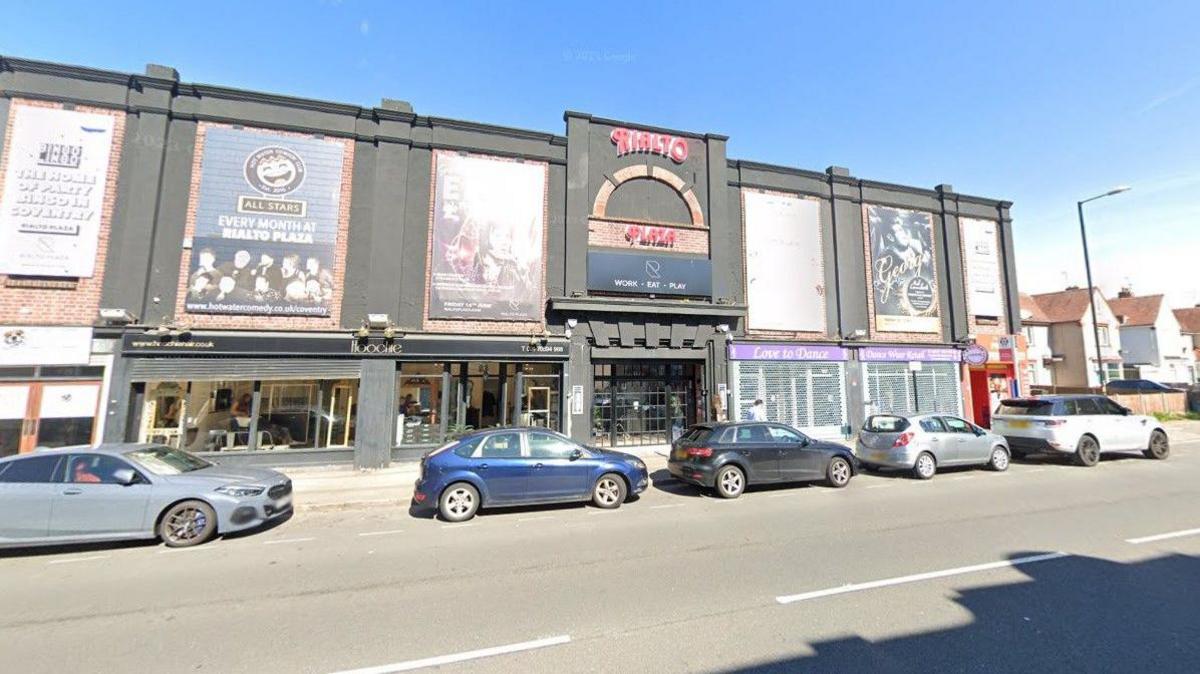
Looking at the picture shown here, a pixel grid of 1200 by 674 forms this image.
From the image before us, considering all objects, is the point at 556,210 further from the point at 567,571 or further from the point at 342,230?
the point at 567,571

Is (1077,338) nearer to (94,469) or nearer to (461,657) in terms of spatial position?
(461,657)

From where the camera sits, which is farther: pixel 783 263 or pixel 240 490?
pixel 783 263

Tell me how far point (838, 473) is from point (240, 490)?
11.0 metres

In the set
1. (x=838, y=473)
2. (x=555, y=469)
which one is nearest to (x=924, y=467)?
(x=838, y=473)

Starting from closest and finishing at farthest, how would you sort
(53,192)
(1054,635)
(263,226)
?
1. (1054,635)
2. (53,192)
3. (263,226)

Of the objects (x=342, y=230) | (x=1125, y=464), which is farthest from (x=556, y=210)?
(x=1125, y=464)

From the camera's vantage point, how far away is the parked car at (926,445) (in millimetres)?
11141

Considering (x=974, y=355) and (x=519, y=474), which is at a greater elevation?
(x=974, y=355)

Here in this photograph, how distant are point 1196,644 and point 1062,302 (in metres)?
41.2

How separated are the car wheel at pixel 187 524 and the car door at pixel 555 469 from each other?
4766 mm

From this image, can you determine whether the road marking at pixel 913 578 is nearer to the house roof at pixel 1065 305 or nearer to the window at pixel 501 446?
the window at pixel 501 446

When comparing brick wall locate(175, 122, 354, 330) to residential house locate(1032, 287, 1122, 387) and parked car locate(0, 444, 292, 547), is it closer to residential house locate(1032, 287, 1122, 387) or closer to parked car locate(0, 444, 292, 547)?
parked car locate(0, 444, 292, 547)

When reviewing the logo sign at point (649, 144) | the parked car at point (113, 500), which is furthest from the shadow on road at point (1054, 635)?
the logo sign at point (649, 144)

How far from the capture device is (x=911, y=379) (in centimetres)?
1888
